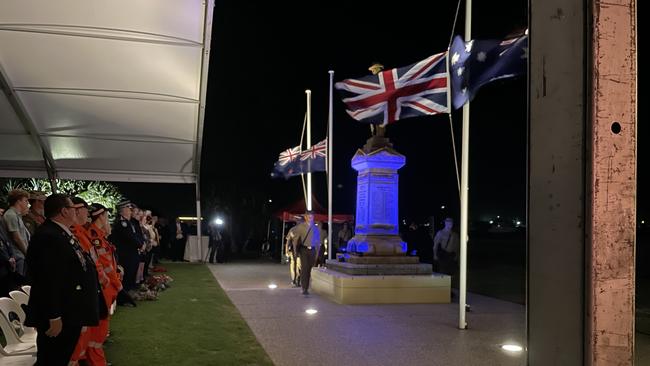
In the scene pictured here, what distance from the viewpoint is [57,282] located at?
14.8 feet

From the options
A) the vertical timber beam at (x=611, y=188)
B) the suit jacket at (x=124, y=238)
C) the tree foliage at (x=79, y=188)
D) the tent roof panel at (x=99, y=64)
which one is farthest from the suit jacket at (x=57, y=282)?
the tree foliage at (x=79, y=188)

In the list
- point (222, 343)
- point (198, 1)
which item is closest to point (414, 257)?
point (222, 343)

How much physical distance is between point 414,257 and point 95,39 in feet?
25.7

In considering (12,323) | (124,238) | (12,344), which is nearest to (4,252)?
(12,323)

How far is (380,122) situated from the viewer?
39.2ft

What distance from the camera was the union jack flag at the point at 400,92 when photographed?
33.4 feet

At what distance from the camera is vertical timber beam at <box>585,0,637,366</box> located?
2246mm

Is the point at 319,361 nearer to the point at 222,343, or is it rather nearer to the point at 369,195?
the point at 222,343

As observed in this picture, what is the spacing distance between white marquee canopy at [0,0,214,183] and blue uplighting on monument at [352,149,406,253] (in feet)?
13.4

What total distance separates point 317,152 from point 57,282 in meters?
13.1

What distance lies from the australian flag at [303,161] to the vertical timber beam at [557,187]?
1437cm

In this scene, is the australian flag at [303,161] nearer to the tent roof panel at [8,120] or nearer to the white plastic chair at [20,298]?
the tent roof panel at [8,120]

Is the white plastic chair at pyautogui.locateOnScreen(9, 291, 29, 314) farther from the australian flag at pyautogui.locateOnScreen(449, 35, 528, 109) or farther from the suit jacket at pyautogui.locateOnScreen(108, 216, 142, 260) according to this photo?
the australian flag at pyautogui.locateOnScreen(449, 35, 528, 109)

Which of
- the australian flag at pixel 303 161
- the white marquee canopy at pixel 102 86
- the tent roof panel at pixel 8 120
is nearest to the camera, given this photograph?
the white marquee canopy at pixel 102 86
